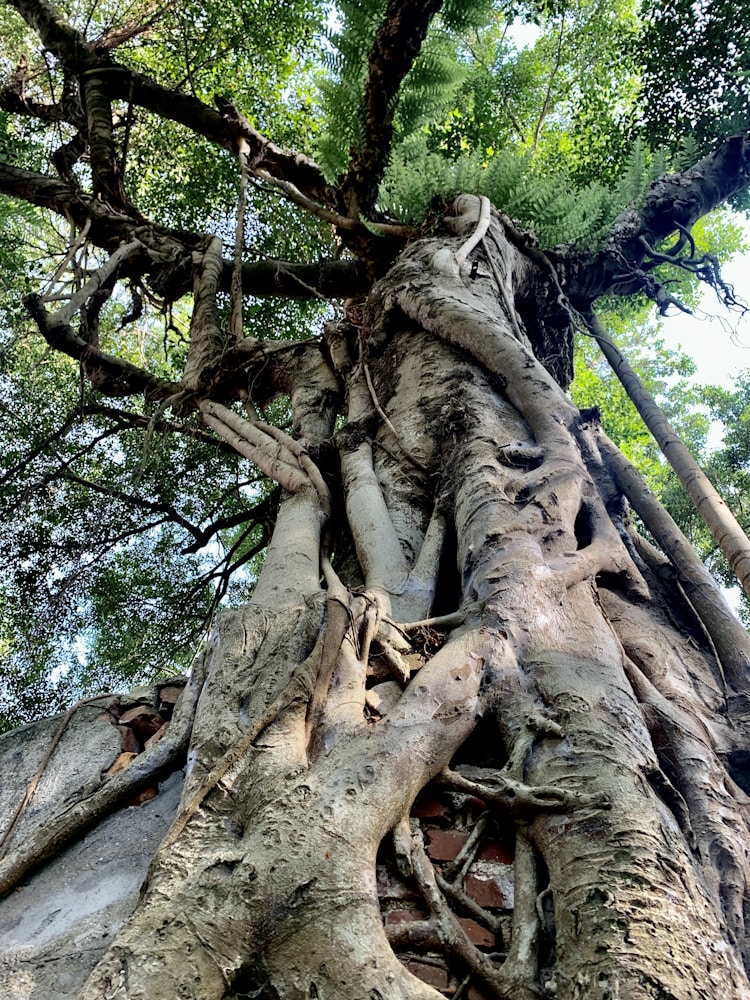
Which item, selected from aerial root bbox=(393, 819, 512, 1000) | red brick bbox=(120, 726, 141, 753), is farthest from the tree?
red brick bbox=(120, 726, 141, 753)

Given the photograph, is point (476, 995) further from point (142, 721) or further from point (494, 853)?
→ point (142, 721)

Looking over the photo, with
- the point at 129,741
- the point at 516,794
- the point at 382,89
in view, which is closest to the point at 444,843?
the point at 516,794

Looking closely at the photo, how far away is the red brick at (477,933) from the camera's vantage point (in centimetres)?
142

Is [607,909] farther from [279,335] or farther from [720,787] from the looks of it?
[279,335]

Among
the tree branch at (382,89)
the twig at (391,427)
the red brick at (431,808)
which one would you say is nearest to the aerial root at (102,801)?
the red brick at (431,808)

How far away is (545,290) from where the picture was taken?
199 inches

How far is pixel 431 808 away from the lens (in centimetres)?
168

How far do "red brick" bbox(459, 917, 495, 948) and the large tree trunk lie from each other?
0.07 metres

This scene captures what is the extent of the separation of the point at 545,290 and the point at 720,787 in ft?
12.7

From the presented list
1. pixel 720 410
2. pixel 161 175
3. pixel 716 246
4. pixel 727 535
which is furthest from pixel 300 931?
pixel 716 246

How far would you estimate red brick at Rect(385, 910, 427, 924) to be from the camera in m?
1.42

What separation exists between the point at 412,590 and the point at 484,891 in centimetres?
106

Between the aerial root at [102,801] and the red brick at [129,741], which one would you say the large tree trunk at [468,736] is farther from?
the red brick at [129,741]

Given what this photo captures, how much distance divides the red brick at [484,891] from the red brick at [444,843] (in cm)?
6
